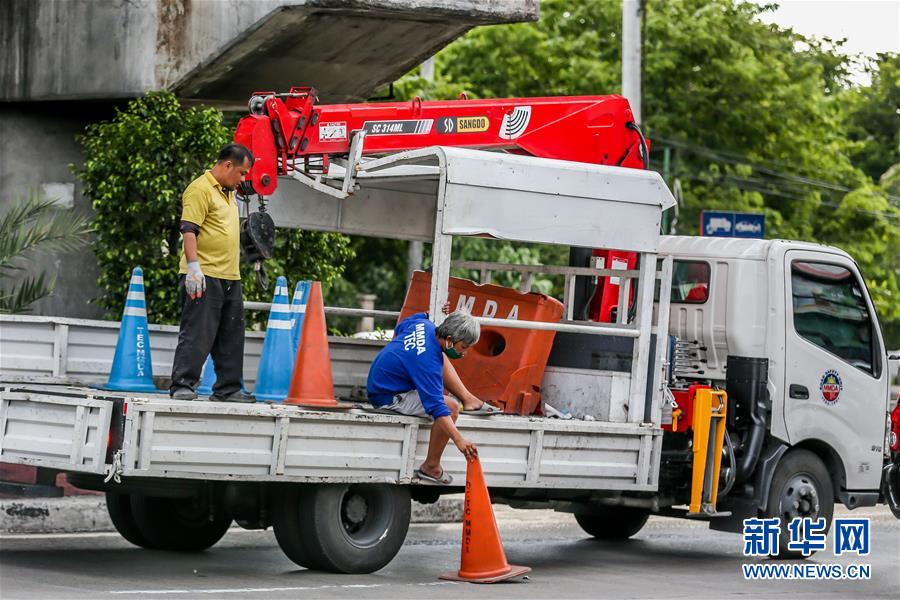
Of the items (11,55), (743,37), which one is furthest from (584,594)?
(743,37)

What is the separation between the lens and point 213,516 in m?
9.39

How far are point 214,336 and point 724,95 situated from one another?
21433 mm

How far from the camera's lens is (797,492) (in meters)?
10.6

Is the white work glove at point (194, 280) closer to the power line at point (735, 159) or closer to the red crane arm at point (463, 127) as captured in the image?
the red crane arm at point (463, 127)

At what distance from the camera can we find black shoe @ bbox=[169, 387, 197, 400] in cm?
881

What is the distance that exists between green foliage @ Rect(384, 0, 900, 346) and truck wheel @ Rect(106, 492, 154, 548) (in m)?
17.7

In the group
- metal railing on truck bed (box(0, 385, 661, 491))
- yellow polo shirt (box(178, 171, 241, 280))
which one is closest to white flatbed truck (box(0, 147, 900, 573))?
metal railing on truck bed (box(0, 385, 661, 491))

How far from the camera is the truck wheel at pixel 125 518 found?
1002cm

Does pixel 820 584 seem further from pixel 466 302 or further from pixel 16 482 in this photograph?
pixel 16 482

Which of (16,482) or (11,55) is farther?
(11,55)

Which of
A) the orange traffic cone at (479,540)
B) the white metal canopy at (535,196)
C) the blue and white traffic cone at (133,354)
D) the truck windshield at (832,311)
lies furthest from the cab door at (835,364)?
the blue and white traffic cone at (133,354)

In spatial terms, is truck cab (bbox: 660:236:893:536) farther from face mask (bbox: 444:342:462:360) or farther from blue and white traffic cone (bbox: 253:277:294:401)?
blue and white traffic cone (bbox: 253:277:294:401)

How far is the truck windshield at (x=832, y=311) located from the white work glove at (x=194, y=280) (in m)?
4.25

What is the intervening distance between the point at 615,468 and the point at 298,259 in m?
5.44
